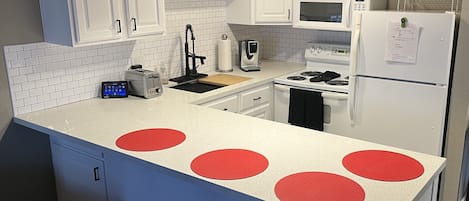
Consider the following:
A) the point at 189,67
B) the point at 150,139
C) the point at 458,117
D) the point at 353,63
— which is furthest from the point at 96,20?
the point at 458,117

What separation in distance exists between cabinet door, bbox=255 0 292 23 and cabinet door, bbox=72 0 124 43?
1442 millimetres

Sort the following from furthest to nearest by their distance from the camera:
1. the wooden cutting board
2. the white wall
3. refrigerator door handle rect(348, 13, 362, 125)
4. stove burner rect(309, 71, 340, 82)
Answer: stove burner rect(309, 71, 340, 82) → the wooden cutting board → refrigerator door handle rect(348, 13, 362, 125) → the white wall

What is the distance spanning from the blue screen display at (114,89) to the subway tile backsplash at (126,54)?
0.20 ft

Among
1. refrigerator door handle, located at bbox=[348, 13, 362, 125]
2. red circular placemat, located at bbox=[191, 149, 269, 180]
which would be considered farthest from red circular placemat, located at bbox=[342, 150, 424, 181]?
refrigerator door handle, located at bbox=[348, 13, 362, 125]

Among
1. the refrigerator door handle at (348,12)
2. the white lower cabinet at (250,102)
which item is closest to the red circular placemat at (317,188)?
the white lower cabinet at (250,102)

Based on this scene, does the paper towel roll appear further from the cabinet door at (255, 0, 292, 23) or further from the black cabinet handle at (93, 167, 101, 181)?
the black cabinet handle at (93, 167, 101, 181)

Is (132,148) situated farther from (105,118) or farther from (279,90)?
(279,90)

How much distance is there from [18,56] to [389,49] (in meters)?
2.38

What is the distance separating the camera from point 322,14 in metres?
3.78

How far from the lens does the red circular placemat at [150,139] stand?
7.16 ft

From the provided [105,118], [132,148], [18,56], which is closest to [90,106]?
[105,118]

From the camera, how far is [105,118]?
264 centimetres

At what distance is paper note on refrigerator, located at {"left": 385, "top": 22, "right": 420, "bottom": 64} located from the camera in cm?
296

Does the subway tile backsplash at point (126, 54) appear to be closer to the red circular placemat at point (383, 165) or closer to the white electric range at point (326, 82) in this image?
the white electric range at point (326, 82)
